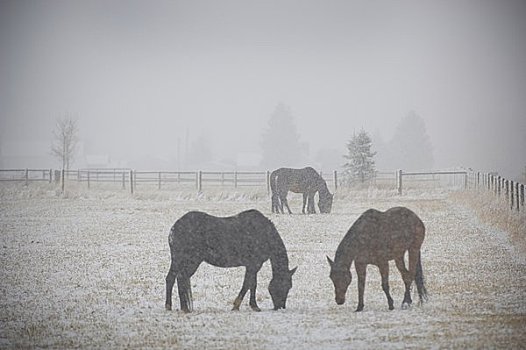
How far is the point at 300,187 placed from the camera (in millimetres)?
29219

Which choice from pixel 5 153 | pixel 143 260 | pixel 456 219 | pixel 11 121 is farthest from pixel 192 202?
pixel 11 121

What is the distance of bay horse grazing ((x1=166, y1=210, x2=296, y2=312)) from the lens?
11.6 meters

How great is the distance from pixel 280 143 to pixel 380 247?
71.3m

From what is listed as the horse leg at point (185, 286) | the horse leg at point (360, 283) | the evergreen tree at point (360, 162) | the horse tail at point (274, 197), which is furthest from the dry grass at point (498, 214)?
the evergreen tree at point (360, 162)

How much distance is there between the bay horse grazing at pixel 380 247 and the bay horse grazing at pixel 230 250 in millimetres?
889

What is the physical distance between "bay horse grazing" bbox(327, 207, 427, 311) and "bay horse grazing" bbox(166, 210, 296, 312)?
0.89m

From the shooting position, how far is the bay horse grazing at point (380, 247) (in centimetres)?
1133

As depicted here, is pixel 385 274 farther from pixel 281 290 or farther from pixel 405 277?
pixel 281 290

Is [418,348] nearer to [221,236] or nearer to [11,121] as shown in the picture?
[221,236]

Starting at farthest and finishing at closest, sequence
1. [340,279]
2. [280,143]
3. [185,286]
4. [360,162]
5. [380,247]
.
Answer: [280,143]
[360,162]
[185,286]
[340,279]
[380,247]

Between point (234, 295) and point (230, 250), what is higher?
point (230, 250)

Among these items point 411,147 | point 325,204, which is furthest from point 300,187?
point 411,147

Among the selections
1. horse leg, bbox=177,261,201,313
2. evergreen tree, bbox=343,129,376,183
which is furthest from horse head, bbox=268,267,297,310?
evergreen tree, bbox=343,129,376,183

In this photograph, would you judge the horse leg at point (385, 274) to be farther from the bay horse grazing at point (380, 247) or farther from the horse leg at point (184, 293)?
the horse leg at point (184, 293)
